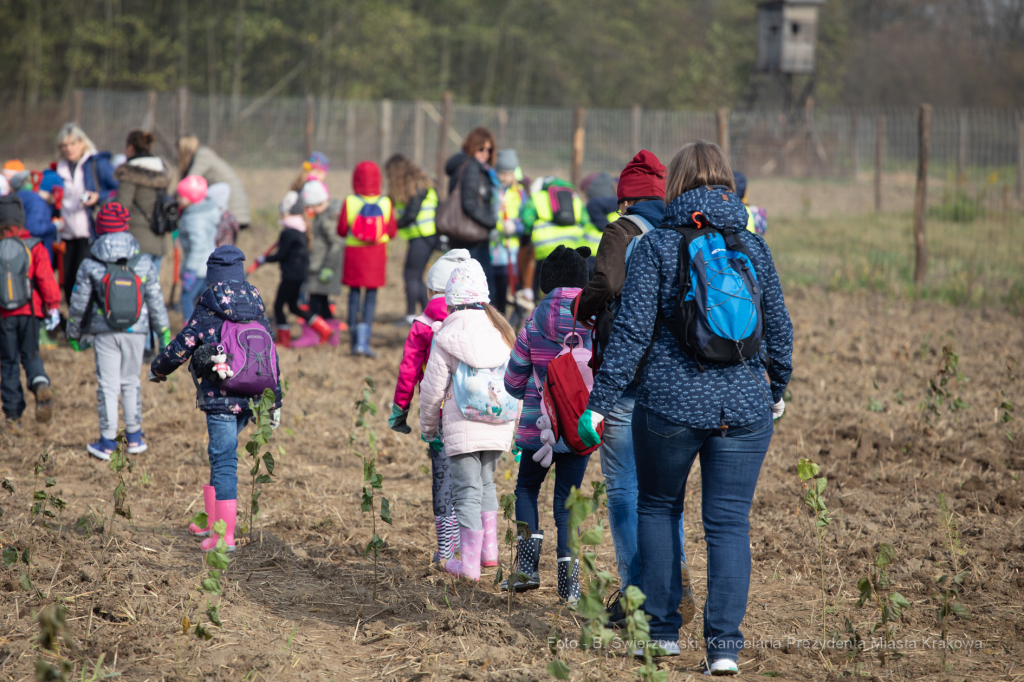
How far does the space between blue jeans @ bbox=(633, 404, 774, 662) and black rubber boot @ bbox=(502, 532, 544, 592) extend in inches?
32.0

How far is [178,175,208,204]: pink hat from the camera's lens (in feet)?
26.4

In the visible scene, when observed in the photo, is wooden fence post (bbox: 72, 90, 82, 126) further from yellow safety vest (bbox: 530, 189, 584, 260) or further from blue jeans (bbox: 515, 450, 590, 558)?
blue jeans (bbox: 515, 450, 590, 558)

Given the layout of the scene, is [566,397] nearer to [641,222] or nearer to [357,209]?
[641,222]

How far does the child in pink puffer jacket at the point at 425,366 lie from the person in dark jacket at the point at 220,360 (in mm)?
689

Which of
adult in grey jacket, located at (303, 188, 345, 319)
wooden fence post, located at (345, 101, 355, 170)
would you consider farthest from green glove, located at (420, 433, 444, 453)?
wooden fence post, located at (345, 101, 355, 170)

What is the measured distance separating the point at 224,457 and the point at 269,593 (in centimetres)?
73

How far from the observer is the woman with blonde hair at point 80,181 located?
828cm

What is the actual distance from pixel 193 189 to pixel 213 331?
4.35 m

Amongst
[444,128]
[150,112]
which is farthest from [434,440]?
[150,112]

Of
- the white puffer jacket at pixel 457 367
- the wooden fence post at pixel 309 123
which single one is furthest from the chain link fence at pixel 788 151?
the white puffer jacket at pixel 457 367

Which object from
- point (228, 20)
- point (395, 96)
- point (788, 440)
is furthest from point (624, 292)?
point (395, 96)

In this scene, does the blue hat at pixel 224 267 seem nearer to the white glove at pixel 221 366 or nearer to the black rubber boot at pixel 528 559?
the white glove at pixel 221 366

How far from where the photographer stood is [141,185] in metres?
7.76

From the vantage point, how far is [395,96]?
148 feet
